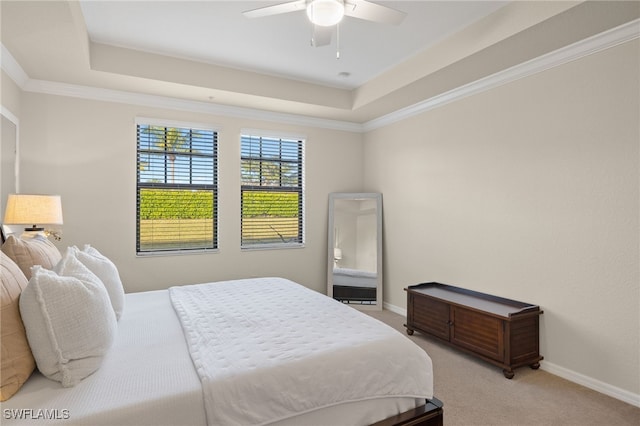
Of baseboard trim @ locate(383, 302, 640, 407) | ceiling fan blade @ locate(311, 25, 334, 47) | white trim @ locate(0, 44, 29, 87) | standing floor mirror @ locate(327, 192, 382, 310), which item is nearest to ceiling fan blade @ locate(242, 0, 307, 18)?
ceiling fan blade @ locate(311, 25, 334, 47)

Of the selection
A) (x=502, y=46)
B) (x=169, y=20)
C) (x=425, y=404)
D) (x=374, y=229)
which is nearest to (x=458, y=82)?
(x=502, y=46)

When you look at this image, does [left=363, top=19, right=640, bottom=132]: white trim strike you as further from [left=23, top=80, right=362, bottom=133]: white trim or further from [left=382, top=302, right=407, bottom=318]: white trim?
[left=382, top=302, right=407, bottom=318]: white trim

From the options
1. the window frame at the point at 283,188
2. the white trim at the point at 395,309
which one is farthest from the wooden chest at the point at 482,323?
the window frame at the point at 283,188

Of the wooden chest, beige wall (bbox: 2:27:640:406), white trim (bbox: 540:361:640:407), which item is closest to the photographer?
white trim (bbox: 540:361:640:407)

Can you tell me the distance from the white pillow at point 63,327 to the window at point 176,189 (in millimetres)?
2680

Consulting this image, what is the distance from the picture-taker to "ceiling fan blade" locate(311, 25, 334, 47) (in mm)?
2275

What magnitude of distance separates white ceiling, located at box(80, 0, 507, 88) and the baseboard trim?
9.43 ft

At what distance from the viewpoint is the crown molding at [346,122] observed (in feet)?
8.69

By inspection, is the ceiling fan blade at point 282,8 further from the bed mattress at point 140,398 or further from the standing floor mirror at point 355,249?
the standing floor mirror at point 355,249

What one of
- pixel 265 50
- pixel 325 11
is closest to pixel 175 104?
pixel 265 50

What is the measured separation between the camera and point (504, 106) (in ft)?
11.0

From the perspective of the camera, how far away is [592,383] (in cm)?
270

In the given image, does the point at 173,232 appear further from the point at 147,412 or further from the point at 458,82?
the point at 458,82

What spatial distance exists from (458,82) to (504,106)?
1.65ft
